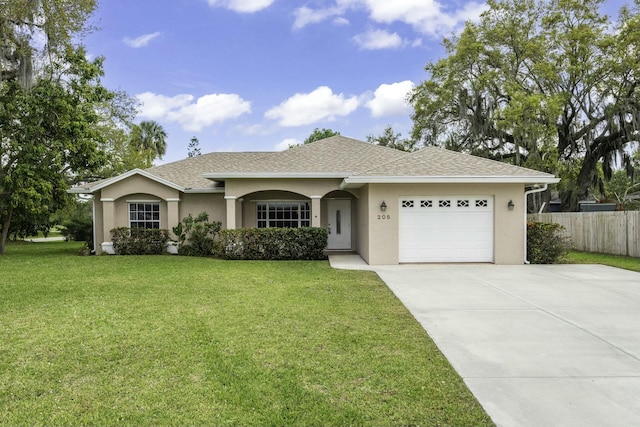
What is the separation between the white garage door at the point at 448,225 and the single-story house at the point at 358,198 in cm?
3

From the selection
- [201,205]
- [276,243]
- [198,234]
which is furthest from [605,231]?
[201,205]

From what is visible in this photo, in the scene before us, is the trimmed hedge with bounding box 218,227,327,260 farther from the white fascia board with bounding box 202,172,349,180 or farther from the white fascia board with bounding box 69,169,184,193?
the white fascia board with bounding box 69,169,184,193

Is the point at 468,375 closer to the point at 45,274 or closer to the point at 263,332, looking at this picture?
the point at 263,332

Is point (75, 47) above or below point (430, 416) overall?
above

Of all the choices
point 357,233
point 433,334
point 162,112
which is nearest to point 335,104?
point 162,112

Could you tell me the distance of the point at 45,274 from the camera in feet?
33.5

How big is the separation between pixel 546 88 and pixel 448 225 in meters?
16.0

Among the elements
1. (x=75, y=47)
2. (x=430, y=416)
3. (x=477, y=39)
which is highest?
(x=477, y=39)

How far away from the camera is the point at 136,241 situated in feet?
49.8

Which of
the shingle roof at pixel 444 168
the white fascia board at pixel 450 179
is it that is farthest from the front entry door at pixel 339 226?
the white fascia board at pixel 450 179

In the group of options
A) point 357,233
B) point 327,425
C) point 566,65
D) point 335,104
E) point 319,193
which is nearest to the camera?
point 327,425

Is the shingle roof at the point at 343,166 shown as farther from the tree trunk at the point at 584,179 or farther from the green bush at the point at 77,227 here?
the tree trunk at the point at 584,179

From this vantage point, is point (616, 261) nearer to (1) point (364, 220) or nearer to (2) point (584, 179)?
(1) point (364, 220)

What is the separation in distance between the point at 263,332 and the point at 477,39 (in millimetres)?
24043
